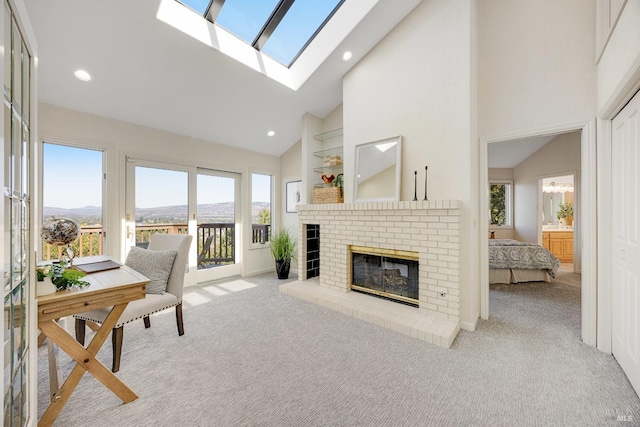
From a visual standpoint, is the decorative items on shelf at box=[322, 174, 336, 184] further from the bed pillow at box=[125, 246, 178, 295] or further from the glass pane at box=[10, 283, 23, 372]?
the glass pane at box=[10, 283, 23, 372]

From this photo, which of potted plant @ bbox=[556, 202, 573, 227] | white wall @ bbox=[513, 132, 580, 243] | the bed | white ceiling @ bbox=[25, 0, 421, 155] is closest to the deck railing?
white ceiling @ bbox=[25, 0, 421, 155]

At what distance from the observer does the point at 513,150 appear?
17.6 feet

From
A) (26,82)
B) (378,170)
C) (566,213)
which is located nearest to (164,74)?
(26,82)

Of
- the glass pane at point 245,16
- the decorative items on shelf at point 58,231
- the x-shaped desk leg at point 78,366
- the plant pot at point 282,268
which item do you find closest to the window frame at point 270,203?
the plant pot at point 282,268

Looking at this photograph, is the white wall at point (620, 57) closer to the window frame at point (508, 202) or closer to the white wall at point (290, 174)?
the white wall at point (290, 174)

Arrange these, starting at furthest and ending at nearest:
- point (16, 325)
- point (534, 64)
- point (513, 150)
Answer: point (513, 150) → point (534, 64) → point (16, 325)

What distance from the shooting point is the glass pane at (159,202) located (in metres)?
3.53

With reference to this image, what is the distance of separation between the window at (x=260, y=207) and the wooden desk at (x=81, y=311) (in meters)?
3.07

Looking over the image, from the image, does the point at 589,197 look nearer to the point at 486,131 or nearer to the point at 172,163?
the point at 486,131

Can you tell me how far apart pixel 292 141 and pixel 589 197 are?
13.1ft

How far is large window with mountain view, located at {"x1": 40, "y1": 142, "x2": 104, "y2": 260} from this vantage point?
284 cm

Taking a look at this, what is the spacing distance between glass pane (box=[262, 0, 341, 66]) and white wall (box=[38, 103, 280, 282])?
5.74 ft

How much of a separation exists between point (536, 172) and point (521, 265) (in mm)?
2794

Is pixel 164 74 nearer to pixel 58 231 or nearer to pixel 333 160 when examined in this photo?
pixel 58 231
